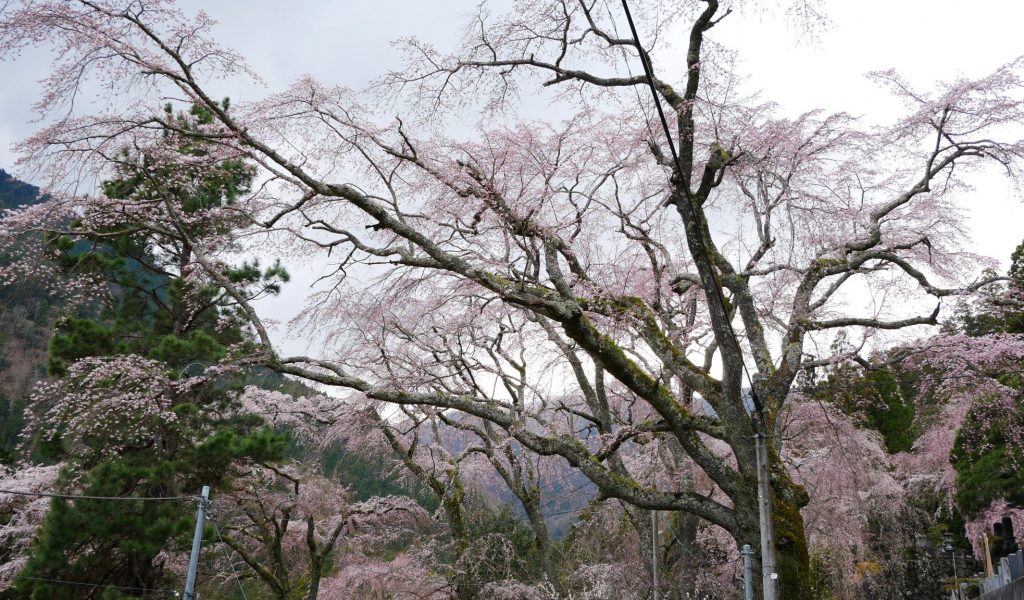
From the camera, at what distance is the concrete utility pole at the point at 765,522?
4910mm

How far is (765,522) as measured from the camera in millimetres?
5160

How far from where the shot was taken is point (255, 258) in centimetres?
1157

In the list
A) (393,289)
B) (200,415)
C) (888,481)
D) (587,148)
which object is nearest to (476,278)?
(393,289)

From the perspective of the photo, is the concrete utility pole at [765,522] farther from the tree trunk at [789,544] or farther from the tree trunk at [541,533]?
the tree trunk at [541,533]

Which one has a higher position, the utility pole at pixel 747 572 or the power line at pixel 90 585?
the utility pole at pixel 747 572

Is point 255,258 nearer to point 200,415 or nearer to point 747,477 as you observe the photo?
point 200,415

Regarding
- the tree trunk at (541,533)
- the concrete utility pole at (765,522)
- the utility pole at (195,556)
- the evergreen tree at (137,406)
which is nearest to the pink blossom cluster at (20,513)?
the evergreen tree at (137,406)

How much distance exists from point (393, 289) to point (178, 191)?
227 inches

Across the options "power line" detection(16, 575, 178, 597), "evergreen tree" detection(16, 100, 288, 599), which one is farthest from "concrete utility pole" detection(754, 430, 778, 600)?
"power line" detection(16, 575, 178, 597)

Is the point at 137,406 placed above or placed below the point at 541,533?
above

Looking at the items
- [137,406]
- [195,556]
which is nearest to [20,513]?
[137,406]

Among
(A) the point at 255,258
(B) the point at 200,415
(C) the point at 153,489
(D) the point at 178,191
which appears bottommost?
(C) the point at 153,489

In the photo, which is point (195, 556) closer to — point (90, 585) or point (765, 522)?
point (90, 585)

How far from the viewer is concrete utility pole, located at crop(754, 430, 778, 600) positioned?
491 centimetres
